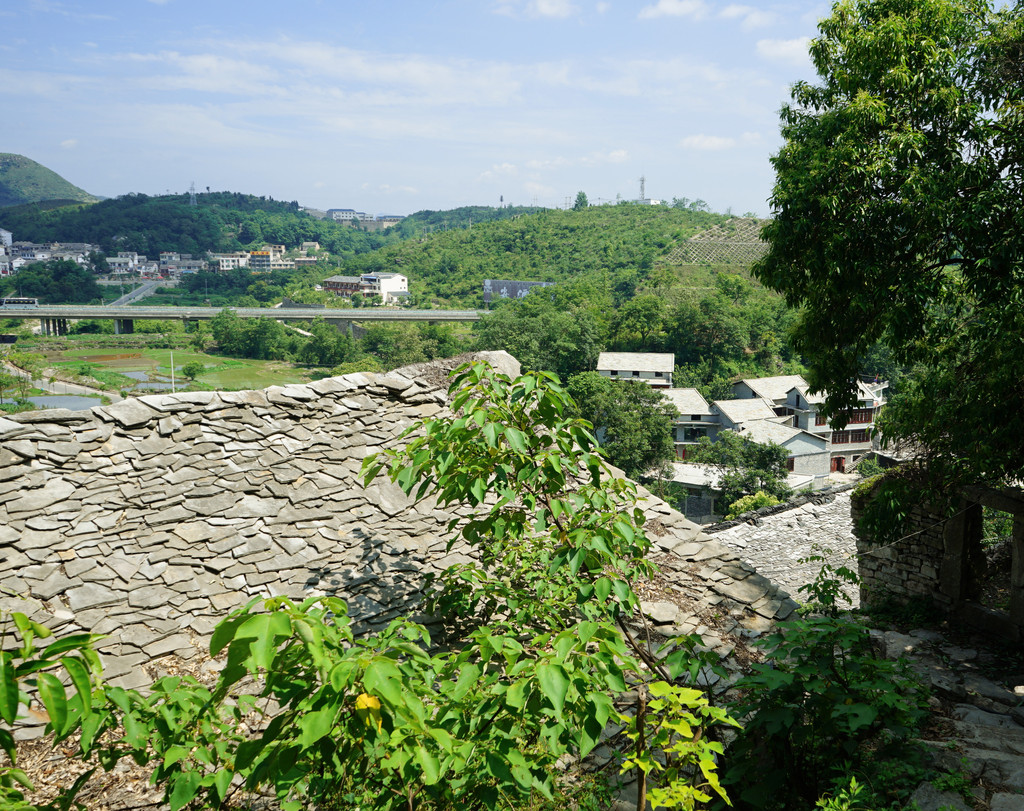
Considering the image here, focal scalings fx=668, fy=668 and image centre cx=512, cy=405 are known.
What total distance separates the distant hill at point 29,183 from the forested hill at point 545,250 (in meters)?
84.3

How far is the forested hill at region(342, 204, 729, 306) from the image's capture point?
224ft

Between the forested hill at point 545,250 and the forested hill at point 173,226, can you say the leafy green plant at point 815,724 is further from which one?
the forested hill at point 173,226

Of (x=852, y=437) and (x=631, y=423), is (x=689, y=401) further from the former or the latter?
(x=631, y=423)

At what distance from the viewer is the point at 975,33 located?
228 inches

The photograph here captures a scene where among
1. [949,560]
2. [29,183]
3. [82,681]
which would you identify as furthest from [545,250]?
[29,183]

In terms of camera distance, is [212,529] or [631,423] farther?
[631,423]

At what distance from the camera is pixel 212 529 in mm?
4270

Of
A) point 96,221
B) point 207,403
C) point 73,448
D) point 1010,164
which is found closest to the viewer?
point 73,448

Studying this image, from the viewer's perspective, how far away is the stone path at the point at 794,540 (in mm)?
10336

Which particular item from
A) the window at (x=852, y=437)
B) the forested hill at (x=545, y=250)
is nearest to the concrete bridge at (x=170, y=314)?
the forested hill at (x=545, y=250)

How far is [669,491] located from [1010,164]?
70.6 feet

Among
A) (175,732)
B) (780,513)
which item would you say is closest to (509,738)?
(175,732)

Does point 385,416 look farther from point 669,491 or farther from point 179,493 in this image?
point 669,491

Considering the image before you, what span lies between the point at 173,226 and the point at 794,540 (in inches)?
3815
